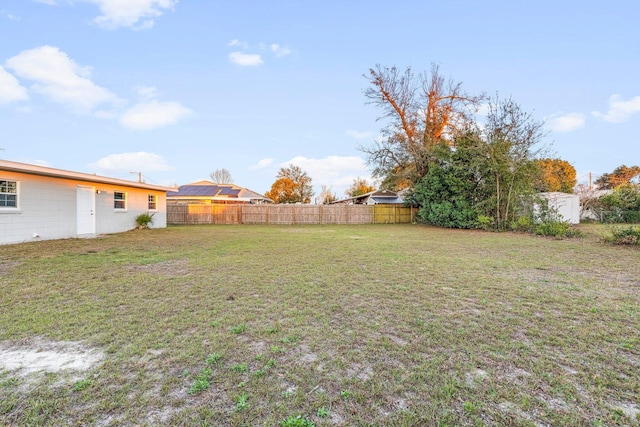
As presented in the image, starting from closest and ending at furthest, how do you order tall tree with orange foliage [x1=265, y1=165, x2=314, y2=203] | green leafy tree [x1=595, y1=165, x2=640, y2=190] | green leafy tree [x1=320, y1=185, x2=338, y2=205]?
green leafy tree [x1=595, y1=165, x2=640, y2=190]
tall tree with orange foliage [x1=265, y1=165, x2=314, y2=203]
green leafy tree [x1=320, y1=185, x2=338, y2=205]

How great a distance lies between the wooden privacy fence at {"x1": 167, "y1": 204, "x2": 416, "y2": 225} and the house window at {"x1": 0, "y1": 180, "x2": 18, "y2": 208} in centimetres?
1227

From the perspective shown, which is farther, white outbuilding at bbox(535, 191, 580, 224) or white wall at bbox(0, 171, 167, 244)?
white outbuilding at bbox(535, 191, 580, 224)

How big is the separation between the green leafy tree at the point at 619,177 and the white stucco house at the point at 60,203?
3540 centimetres

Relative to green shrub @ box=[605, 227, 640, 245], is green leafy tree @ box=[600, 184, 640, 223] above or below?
above

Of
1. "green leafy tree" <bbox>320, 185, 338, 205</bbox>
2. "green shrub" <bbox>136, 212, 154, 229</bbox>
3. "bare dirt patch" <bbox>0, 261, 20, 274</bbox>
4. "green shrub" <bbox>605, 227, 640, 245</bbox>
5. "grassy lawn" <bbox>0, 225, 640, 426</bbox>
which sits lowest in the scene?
"grassy lawn" <bbox>0, 225, 640, 426</bbox>

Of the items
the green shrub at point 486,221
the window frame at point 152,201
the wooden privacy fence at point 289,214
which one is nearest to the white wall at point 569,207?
the green shrub at point 486,221

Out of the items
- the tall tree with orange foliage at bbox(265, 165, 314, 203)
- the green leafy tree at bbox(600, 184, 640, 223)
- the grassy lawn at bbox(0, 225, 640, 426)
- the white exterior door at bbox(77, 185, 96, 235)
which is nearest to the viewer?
the grassy lawn at bbox(0, 225, 640, 426)

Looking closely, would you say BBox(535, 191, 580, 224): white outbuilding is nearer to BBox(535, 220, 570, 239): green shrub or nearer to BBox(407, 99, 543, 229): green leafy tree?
BBox(407, 99, 543, 229): green leafy tree

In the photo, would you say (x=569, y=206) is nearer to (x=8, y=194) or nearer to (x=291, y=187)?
(x=8, y=194)

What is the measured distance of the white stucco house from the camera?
866 centimetres

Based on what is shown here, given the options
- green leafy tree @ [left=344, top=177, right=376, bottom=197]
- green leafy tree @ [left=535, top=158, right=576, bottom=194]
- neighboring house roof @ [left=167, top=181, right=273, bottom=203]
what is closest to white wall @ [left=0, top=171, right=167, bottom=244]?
neighboring house roof @ [left=167, top=181, right=273, bottom=203]

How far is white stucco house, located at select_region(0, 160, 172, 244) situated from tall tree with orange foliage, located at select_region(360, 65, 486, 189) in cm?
1418

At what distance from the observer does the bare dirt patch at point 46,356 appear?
217 cm

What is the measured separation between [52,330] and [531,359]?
4283 mm
